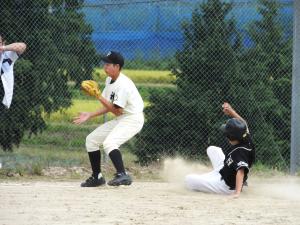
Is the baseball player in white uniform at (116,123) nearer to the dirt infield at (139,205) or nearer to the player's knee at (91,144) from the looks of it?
the player's knee at (91,144)

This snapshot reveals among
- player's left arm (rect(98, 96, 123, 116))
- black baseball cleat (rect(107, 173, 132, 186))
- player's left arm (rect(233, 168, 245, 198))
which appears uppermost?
player's left arm (rect(98, 96, 123, 116))

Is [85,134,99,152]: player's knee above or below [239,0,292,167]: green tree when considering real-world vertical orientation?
below

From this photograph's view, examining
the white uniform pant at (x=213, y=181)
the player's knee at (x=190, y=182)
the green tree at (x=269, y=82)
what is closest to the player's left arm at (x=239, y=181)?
the white uniform pant at (x=213, y=181)

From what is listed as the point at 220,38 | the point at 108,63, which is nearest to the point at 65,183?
the point at 108,63

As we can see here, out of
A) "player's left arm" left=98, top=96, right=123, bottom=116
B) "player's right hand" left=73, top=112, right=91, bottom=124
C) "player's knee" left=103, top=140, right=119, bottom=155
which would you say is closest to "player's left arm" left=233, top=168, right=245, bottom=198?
"player's knee" left=103, top=140, right=119, bottom=155

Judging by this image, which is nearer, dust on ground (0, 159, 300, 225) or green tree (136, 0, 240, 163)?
dust on ground (0, 159, 300, 225)

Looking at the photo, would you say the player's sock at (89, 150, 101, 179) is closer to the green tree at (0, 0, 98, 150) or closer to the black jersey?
the black jersey

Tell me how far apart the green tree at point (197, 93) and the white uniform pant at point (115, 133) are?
204cm

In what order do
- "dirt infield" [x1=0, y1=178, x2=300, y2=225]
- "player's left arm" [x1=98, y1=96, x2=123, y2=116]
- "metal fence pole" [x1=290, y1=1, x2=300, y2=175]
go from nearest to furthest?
"dirt infield" [x1=0, y1=178, x2=300, y2=225] < "player's left arm" [x1=98, y1=96, x2=123, y2=116] < "metal fence pole" [x1=290, y1=1, x2=300, y2=175]

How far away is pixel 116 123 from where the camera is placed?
9.69m

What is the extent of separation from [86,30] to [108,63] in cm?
235

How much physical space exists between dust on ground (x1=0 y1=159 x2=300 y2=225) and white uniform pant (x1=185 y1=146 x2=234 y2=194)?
12 centimetres

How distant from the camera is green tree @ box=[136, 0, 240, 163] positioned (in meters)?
11.7

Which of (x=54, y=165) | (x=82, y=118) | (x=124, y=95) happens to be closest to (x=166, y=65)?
(x=54, y=165)
